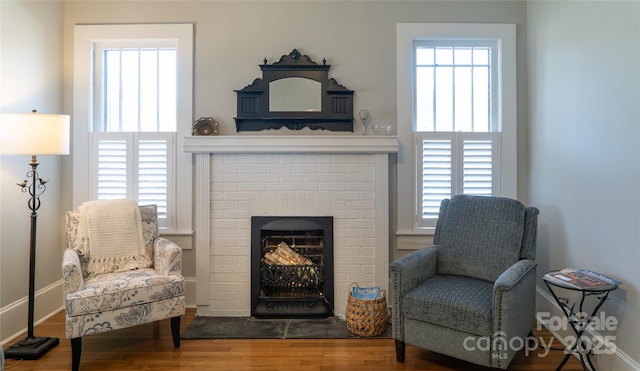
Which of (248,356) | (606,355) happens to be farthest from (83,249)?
(606,355)

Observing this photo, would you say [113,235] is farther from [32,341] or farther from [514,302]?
[514,302]

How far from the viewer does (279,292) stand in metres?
3.11

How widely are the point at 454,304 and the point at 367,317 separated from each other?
2.48 feet

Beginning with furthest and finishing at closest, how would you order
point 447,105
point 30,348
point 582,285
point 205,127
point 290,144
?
point 447,105 < point 205,127 < point 290,144 < point 30,348 < point 582,285

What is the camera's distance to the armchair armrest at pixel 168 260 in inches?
101

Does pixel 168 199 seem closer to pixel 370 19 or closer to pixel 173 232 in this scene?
pixel 173 232

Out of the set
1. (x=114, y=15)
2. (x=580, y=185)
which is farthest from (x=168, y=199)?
(x=580, y=185)

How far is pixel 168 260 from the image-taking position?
2.56 m

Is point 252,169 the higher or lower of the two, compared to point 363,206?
higher

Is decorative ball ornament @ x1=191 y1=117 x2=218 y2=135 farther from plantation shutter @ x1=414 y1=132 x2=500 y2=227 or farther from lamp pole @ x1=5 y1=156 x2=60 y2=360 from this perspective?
plantation shutter @ x1=414 y1=132 x2=500 y2=227

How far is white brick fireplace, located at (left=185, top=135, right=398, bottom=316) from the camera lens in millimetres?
3051

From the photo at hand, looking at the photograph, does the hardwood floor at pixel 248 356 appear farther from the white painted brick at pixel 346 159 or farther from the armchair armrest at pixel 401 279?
the white painted brick at pixel 346 159

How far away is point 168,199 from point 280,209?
0.98m

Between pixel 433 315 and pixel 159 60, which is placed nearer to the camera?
pixel 433 315
